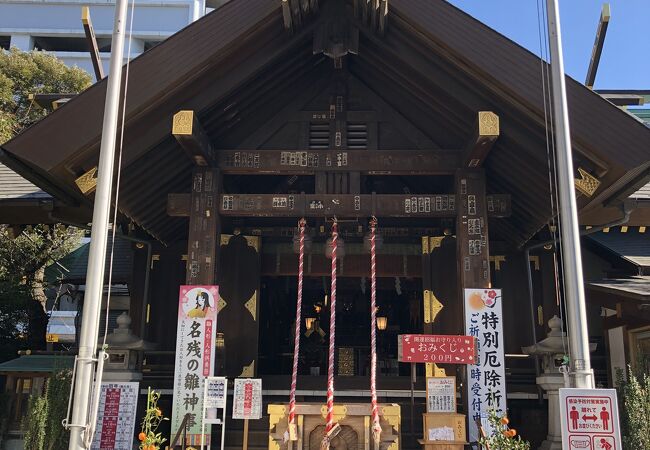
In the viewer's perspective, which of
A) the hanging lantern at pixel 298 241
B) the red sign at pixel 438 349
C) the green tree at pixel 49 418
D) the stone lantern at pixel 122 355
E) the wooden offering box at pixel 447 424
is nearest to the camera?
the green tree at pixel 49 418

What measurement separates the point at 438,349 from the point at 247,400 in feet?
8.62

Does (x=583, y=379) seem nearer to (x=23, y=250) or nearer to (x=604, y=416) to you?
(x=604, y=416)

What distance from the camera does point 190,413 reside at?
8.16 m

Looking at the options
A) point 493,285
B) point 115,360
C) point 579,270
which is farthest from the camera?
point 493,285

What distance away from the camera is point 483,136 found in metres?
8.09

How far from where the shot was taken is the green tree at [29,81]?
63.0 feet

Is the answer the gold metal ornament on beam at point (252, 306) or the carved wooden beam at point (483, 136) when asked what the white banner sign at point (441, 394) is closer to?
the carved wooden beam at point (483, 136)

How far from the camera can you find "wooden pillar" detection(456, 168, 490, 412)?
28.8 feet

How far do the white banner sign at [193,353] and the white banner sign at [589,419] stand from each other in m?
4.76

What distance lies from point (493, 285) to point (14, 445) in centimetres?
908

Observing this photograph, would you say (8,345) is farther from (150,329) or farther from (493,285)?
(493,285)

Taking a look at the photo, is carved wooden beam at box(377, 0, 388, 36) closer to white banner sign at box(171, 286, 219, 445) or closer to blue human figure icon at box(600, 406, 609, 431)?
white banner sign at box(171, 286, 219, 445)

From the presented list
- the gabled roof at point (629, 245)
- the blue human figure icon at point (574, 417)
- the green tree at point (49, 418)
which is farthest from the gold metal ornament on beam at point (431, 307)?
the green tree at point (49, 418)

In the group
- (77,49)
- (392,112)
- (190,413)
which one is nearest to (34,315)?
(190,413)
